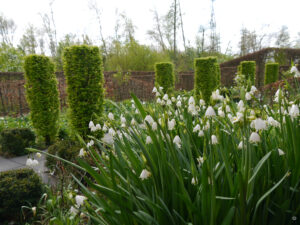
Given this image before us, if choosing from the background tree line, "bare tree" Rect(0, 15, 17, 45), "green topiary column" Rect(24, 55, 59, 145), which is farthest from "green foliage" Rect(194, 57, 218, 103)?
"bare tree" Rect(0, 15, 17, 45)

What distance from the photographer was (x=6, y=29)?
20516mm

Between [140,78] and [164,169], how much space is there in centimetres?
1190

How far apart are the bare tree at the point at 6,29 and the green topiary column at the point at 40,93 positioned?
56.0 ft

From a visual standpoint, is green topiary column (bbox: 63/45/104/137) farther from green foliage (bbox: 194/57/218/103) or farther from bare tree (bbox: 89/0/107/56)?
bare tree (bbox: 89/0/107/56)

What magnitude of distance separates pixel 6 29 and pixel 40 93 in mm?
18583

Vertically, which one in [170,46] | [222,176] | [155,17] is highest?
Result: [155,17]

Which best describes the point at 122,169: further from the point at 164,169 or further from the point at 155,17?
the point at 155,17

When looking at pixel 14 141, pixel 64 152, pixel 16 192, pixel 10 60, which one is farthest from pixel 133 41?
pixel 16 192

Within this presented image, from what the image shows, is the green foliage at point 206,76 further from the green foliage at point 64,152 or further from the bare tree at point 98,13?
the bare tree at point 98,13

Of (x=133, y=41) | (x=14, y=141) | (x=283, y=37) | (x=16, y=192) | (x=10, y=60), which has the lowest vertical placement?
(x=14, y=141)

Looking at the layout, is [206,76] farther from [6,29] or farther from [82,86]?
[6,29]

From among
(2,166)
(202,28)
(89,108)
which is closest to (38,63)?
(89,108)

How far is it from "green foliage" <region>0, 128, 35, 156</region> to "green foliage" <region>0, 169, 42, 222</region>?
2.88 metres

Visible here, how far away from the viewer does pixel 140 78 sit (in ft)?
42.9
